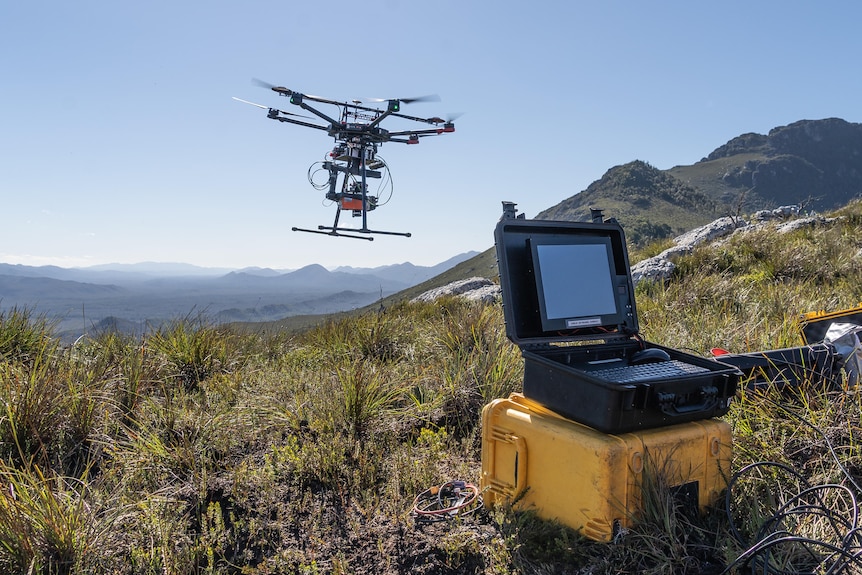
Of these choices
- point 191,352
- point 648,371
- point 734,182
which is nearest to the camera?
point 648,371

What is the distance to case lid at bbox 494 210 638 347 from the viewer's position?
2.67m

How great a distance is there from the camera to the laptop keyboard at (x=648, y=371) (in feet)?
7.93

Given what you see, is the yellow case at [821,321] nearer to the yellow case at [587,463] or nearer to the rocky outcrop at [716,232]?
the yellow case at [587,463]

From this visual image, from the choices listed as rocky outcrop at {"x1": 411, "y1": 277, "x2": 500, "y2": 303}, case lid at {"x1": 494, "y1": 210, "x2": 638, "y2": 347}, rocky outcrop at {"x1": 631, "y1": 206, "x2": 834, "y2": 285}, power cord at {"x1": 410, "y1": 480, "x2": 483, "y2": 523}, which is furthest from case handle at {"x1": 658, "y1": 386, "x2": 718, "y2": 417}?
rocky outcrop at {"x1": 411, "y1": 277, "x2": 500, "y2": 303}

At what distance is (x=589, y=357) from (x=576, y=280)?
407 mm

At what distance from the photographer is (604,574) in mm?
2180

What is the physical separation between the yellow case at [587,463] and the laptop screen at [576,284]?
18.9 inches

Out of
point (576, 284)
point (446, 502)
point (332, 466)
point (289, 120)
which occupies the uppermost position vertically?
point (289, 120)

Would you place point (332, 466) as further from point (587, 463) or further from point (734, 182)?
point (734, 182)

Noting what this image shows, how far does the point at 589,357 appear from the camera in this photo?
9.28 feet

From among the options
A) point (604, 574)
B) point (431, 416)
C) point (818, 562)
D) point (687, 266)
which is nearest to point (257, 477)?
point (431, 416)

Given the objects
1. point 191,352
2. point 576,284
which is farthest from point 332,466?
point 191,352

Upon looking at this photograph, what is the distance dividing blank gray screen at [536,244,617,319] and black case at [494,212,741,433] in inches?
1.9

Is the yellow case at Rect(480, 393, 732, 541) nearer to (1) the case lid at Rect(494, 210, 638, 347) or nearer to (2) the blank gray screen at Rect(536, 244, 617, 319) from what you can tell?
(1) the case lid at Rect(494, 210, 638, 347)
